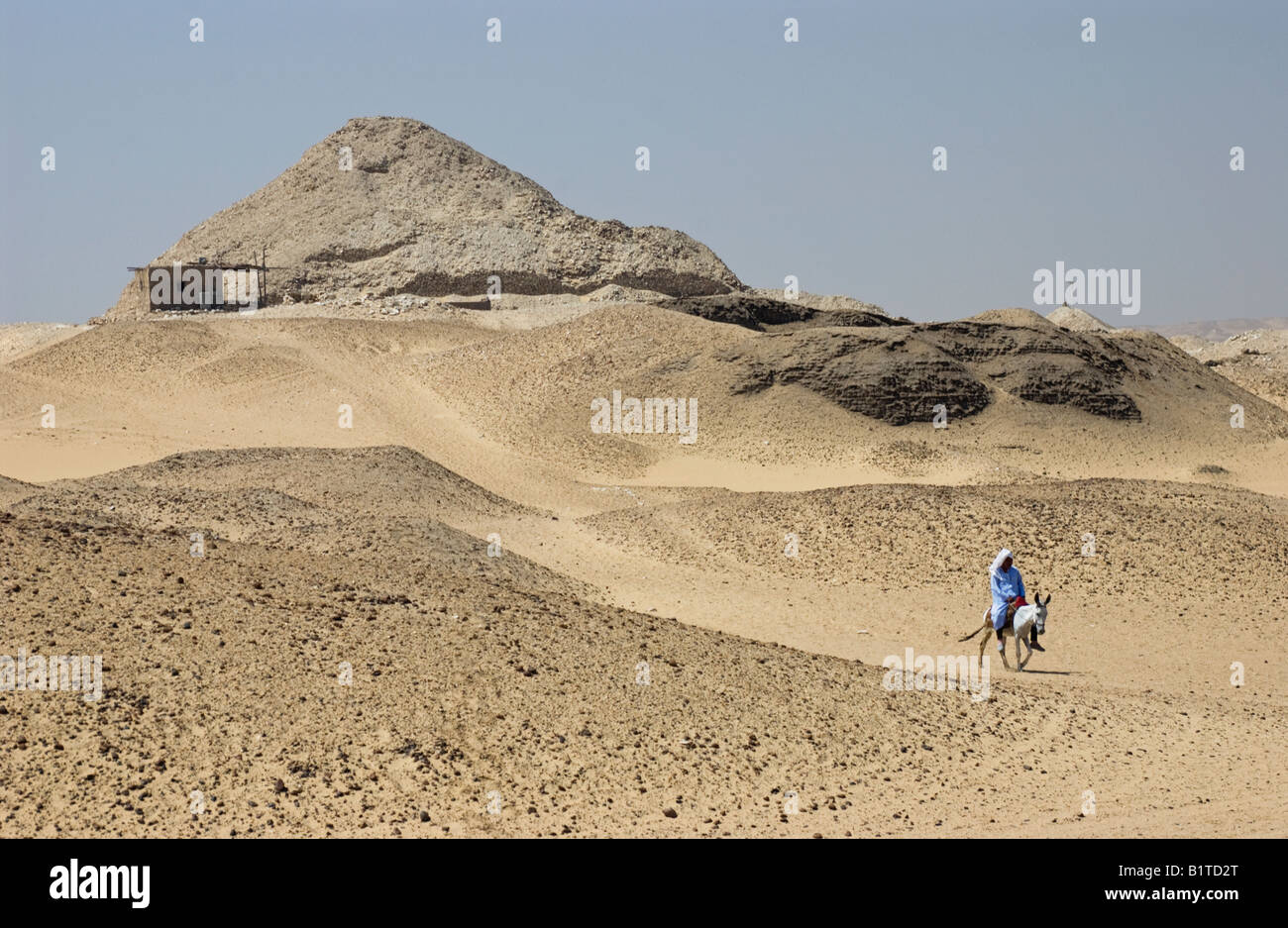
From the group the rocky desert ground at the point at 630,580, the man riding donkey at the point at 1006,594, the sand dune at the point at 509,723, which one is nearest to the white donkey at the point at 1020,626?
the man riding donkey at the point at 1006,594

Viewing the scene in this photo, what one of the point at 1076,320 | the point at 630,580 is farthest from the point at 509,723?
the point at 1076,320

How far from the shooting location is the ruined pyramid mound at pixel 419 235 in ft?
196

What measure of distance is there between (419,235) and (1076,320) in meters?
38.1

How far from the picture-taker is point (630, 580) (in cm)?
1755

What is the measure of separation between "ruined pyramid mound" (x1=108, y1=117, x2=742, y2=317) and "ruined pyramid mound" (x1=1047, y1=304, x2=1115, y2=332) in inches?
861

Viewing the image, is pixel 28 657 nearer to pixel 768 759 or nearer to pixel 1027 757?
pixel 768 759

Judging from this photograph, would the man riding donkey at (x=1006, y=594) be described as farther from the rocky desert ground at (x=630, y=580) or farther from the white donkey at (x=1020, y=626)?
the rocky desert ground at (x=630, y=580)

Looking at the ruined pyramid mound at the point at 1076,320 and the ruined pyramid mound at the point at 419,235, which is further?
the ruined pyramid mound at the point at 1076,320

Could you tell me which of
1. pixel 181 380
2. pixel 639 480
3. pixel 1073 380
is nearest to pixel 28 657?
pixel 639 480

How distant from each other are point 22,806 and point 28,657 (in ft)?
5.74

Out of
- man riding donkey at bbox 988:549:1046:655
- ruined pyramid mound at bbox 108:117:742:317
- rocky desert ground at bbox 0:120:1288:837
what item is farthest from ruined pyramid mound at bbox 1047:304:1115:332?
man riding donkey at bbox 988:549:1046:655

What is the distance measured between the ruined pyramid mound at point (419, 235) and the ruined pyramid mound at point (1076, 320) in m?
21.9

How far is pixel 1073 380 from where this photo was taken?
3641 cm

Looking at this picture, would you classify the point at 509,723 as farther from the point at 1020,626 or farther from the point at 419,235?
the point at 419,235
